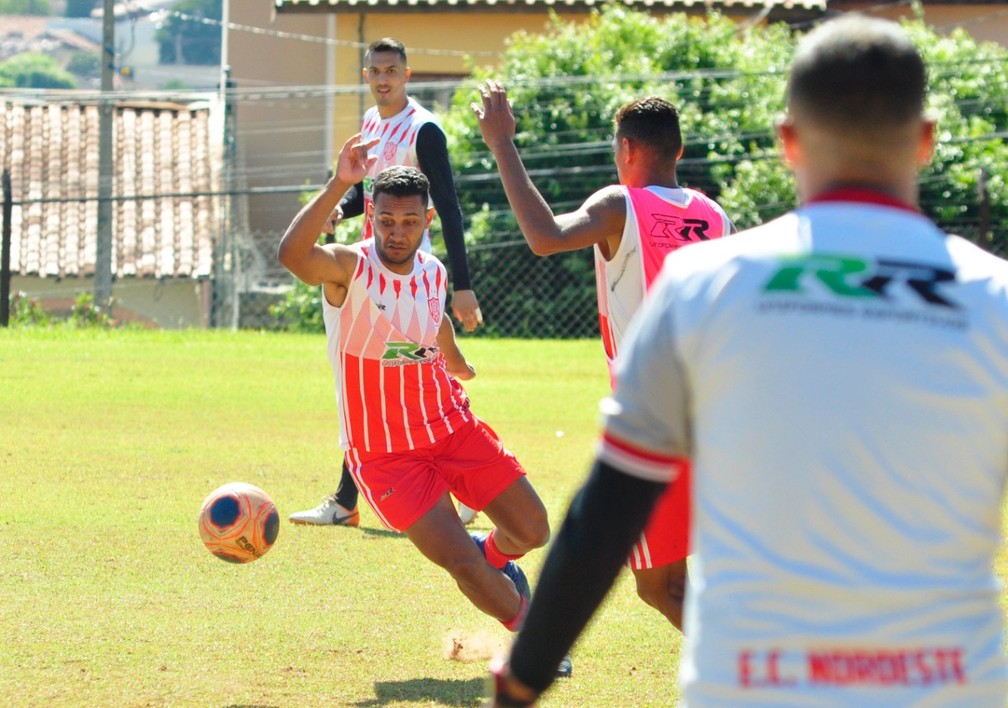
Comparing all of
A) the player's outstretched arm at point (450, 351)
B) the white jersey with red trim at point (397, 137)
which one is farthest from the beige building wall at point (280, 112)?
the player's outstretched arm at point (450, 351)

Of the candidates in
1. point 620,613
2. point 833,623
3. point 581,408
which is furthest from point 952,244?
point 581,408

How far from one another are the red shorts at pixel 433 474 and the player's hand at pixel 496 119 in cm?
180

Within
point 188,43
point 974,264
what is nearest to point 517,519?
point 974,264

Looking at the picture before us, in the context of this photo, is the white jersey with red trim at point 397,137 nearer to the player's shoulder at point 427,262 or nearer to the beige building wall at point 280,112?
the player's shoulder at point 427,262

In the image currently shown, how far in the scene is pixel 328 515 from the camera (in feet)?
27.7

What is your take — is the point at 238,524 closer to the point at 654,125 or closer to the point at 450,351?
the point at 450,351

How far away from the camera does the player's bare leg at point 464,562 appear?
5.71 metres

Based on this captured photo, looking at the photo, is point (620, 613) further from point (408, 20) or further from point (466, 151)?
point (408, 20)

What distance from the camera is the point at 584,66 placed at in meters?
21.1

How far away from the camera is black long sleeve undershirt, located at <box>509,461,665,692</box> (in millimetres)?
2320

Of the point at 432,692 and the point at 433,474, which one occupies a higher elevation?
the point at 433,474

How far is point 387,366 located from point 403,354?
0.30 feet

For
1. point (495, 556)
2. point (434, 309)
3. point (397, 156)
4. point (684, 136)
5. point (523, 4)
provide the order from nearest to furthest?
point (495, 556) < point (434, 309) < point (397, 156) < point (684, 136) < point (523, 4)

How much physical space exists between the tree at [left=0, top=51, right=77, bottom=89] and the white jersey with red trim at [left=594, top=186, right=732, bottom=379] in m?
64.9
